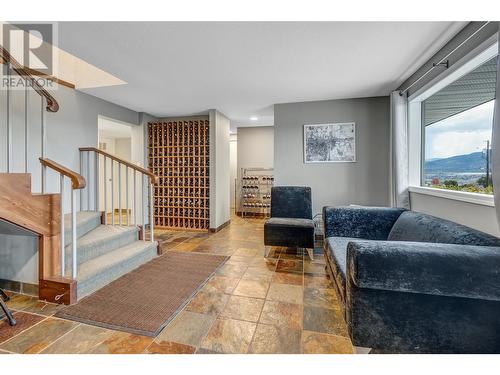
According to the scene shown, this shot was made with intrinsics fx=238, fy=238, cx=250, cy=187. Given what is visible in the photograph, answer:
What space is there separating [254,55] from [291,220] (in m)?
2.13

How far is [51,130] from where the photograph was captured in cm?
316

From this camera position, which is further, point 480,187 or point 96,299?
point 96,299

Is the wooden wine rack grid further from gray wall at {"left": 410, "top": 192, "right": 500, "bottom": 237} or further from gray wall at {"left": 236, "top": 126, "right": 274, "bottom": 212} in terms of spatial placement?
gray wall at {"left": 410, "top": 192, "right": 500, "bottom": 237}

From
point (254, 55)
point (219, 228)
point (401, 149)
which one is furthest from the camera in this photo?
point (219, 228)

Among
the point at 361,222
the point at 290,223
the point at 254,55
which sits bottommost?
the point at 290,223

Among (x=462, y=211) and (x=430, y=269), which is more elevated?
(x=462, y=211)

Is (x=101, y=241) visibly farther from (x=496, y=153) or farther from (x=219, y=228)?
(x=496, y=153)

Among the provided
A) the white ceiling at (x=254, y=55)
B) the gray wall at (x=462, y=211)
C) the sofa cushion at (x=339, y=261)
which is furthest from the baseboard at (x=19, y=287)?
the gray wall at (x=462, y=211)

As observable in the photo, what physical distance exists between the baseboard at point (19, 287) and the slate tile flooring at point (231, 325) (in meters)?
0.06

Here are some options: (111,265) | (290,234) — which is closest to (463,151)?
(290,234)

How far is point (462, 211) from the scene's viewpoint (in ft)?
6.56
